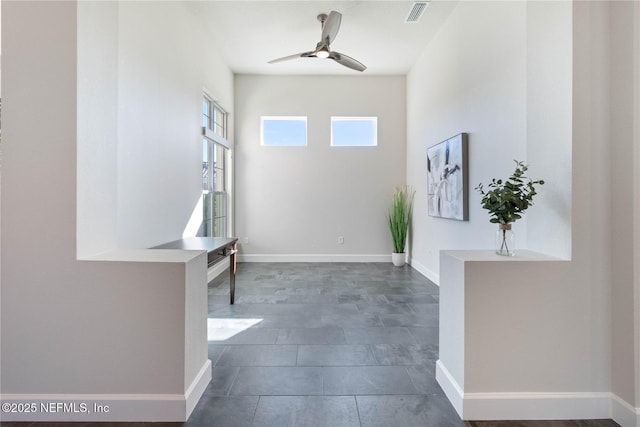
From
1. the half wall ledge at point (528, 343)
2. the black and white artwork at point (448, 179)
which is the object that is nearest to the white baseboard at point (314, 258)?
the black and white artwork at point (448, 179)

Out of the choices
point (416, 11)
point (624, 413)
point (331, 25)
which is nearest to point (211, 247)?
point (331, 25)

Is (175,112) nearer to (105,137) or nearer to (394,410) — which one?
(105,137)

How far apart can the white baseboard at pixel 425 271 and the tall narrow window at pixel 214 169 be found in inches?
116

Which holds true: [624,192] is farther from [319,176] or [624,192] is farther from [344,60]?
[319,176]

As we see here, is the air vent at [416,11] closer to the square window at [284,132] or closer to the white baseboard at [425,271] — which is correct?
the square window at [284,132]

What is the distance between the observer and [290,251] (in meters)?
5.66

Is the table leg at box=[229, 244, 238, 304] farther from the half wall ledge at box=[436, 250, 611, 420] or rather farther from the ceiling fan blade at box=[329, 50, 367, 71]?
the ceiling fan blade at box=[329, 50, 367, 71]

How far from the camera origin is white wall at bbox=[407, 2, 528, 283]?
8.27ft

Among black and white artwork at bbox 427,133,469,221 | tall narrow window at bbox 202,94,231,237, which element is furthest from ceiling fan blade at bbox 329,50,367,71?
tall narrow window at bbox 202,94,231,237

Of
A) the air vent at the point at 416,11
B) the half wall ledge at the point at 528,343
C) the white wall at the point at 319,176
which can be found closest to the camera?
the half wall ledge at the point at 528,343

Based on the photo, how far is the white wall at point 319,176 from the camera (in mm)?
5578

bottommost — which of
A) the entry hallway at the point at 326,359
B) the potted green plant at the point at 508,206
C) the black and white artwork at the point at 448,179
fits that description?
the entry hallway at the point at 326,359

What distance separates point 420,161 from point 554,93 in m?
3.19

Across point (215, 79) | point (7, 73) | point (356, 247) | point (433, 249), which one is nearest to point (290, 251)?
point (356, 247)
